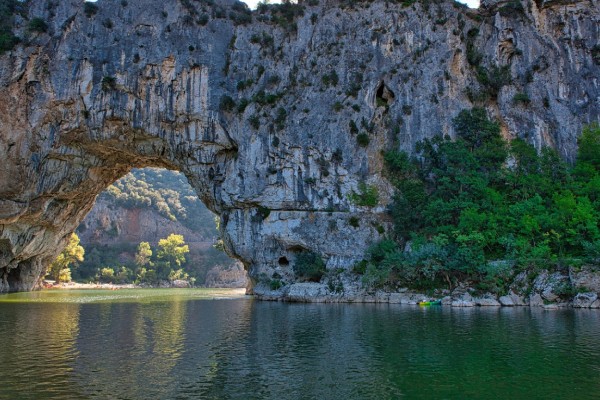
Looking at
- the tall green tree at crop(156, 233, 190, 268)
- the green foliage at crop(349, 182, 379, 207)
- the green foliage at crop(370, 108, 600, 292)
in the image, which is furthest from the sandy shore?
the green foliage at crop(370, 108, 600, 292)

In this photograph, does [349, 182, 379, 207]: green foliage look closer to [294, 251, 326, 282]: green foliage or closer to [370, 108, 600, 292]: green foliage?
[370, 108, 600, 292]: green foliage

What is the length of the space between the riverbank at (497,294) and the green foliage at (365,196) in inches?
277

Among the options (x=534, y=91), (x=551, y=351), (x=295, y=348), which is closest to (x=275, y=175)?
(x=534, y=91)

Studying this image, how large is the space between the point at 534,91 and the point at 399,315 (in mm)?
29879

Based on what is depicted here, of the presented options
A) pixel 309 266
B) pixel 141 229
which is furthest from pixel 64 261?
pixel 309 266

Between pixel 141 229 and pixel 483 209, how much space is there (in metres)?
88.2

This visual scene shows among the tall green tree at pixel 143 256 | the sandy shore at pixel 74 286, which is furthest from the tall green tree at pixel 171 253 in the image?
the sandy shore at pixel 74 286

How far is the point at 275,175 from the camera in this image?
43.4 meters

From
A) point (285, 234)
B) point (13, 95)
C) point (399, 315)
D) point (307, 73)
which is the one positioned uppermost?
point (307, 73)

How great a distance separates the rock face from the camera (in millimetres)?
41875

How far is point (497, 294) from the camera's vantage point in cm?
3197

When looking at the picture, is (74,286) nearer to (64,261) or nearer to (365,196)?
(64,261)

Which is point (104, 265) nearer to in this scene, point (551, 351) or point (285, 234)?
point (285, 234)

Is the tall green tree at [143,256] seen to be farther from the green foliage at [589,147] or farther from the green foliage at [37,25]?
the green foliage at [589,147]
